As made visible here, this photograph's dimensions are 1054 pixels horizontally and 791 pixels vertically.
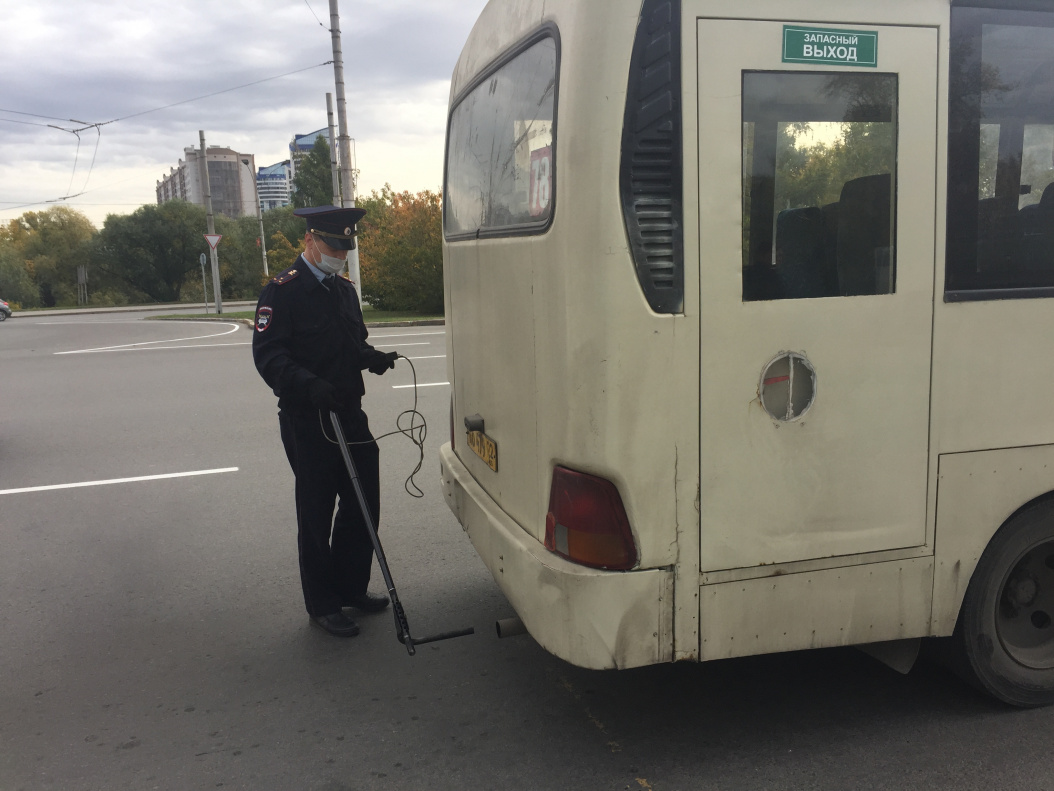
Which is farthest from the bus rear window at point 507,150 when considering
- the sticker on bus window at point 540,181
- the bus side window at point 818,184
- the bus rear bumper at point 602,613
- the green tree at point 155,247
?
the green tree at point 155,247

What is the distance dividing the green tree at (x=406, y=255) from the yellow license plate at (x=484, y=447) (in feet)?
73.5

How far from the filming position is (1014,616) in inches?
123

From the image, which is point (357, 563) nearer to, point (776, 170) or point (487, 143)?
point (487, 143)

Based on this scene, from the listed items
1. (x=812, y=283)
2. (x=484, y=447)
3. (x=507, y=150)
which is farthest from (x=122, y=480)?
(x=812, y=283)

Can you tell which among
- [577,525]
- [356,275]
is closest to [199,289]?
[356,275]

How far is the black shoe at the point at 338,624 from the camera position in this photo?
13.4ft

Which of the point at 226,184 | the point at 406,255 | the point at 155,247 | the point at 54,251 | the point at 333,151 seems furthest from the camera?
the point at 226,184

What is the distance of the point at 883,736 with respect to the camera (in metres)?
3.00

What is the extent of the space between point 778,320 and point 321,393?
2.08 m

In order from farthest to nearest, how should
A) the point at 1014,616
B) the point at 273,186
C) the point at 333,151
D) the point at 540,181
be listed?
the point at 273,186
the point at 333,151
the point at 1014,616
the point at 540,181

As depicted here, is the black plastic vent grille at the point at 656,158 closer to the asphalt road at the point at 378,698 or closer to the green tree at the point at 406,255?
the asphalt road at the point at 378,698

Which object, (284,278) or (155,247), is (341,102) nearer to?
(284,278)

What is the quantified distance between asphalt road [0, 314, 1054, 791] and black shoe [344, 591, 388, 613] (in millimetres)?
85

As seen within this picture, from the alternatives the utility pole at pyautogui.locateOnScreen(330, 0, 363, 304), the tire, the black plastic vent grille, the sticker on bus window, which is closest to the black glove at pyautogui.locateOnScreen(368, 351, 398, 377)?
the sticker on bus window
